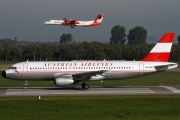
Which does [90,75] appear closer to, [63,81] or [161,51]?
[63,81]

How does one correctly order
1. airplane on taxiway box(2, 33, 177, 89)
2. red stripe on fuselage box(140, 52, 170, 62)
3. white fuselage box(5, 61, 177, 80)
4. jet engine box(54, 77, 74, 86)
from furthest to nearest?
red stripe on fuselage box(140, 52, 170, 62) → white fuselage box(5, 61, 177, 80) → airplane on taxiway box(2, 33, 177, 89) → jet engine box(54, 77, 74, 86)

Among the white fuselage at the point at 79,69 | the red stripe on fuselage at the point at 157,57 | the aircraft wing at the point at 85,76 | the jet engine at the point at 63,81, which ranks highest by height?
the red stripe on fuselage at the point at 157,57

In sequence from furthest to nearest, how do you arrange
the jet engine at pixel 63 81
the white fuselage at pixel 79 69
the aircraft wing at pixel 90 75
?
the white fuselage at pixel 79 69 < the aircraft wing at pixel 90 75 < the jet engine at pixel 63 81

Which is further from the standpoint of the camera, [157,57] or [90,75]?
[157,57]

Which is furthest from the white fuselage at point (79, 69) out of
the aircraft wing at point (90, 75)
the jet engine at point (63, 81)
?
the jet engine at point (63, 81)

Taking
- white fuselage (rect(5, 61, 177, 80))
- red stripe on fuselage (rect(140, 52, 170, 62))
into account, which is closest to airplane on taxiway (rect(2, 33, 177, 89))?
white fuselage (rect(5, 61, 177, 80))

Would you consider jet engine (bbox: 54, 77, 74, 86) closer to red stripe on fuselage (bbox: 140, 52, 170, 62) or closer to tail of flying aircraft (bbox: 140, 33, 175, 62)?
tail of flying aircraft (bbox: 140, 33, 175, 62)

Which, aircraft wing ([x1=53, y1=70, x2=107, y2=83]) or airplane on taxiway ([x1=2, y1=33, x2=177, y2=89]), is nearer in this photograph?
aircraft wing ([x1=53, y1=70, x2=107, y2=83])

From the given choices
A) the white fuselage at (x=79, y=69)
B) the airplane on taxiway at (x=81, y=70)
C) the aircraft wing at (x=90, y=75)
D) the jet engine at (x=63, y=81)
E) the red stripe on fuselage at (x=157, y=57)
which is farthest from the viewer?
the red stripe on fuselage at (x=157, y=57)

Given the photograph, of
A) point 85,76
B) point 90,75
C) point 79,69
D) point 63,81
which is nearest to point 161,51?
point 90,75

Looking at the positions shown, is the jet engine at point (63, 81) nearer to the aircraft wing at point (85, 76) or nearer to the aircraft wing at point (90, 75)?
the aircraft wing at point (85, 76)

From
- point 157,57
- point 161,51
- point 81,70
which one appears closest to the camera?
point 81,70
